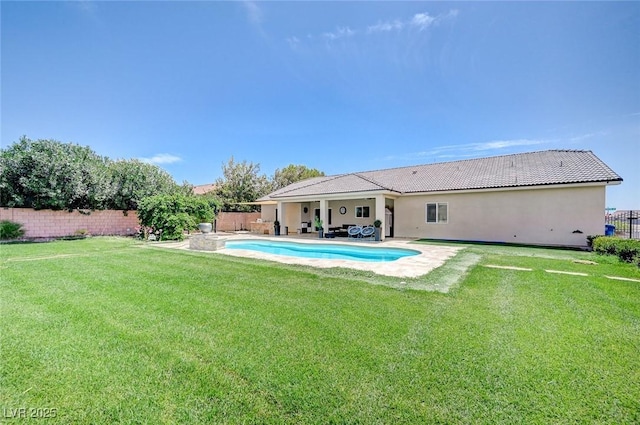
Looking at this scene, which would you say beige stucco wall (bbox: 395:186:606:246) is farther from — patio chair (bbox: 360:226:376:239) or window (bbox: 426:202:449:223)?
patio chair (bbox: 360:226:376:239)

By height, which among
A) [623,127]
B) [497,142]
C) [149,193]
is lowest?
[149,193]

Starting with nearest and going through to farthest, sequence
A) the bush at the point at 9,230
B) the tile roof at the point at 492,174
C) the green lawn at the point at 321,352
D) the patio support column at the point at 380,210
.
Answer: the green lawn at the point at 321,352 → the tile roof at the point at 492,174 → the bush at the point at 9,230 → the patio support column at the point at 380,210

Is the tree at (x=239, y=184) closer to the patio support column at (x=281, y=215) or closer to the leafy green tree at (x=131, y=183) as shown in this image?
the leafy green tree at (x=131, y=183)

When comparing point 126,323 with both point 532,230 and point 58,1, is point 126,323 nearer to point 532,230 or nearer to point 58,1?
point 58,1

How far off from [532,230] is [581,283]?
11.6m

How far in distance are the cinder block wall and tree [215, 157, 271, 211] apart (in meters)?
11.8

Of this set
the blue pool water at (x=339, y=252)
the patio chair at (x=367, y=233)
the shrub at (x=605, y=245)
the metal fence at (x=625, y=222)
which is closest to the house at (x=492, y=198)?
the patio chair at (x=367, y=233)

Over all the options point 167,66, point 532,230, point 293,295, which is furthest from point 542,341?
point 167,66

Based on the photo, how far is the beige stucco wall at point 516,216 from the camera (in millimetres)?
15961

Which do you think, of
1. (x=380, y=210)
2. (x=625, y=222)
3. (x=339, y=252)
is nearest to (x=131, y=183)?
(x=339, y=252)

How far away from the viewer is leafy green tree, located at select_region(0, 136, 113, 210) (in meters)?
19.9

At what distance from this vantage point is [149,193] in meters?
26.5

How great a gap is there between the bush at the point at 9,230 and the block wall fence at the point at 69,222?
0.71 meters

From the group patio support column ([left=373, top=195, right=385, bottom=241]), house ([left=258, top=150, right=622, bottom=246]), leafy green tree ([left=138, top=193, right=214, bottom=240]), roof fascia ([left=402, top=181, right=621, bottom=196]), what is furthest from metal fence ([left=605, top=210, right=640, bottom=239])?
leafy green tree ([left=138, top=193, right=214, bottom=240])
